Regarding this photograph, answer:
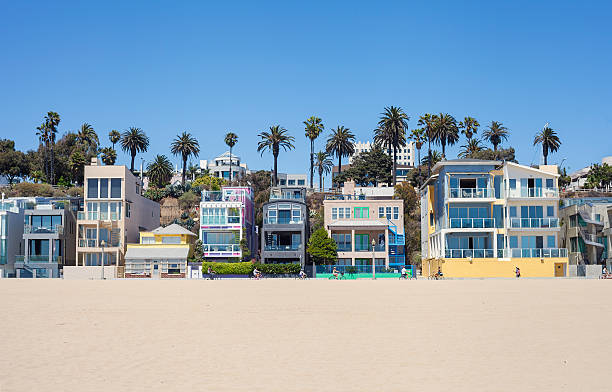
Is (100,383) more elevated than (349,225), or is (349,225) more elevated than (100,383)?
(349,225)

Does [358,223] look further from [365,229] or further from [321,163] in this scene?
[321,163]

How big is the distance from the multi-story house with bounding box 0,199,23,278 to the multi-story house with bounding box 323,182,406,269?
31650mm

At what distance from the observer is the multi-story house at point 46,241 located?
66.6 metres

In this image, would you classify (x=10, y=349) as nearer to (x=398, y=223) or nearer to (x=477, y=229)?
(x=477, y=229)

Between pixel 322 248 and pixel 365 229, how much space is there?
216 inches

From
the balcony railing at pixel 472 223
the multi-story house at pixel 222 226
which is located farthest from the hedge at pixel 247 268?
the balcony railing at pixel 472 223

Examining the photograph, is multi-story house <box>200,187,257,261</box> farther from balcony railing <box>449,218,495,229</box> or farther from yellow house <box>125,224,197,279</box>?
balcony railing <box>449,218,495,229</box>

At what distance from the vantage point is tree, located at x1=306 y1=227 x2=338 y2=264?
67000 mm

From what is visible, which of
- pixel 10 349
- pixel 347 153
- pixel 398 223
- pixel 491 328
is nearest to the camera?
pixel 10 349

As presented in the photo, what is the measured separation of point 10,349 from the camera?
560 inches

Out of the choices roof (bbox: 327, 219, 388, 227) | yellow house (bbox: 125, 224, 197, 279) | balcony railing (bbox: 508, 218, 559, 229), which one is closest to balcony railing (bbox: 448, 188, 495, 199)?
balcony railing (bbox: 508, 218, 559, 229)

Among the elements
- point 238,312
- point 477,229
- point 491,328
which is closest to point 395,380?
point 491,328

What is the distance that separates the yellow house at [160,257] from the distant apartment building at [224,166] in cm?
6695

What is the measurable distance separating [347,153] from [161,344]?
307 ft
